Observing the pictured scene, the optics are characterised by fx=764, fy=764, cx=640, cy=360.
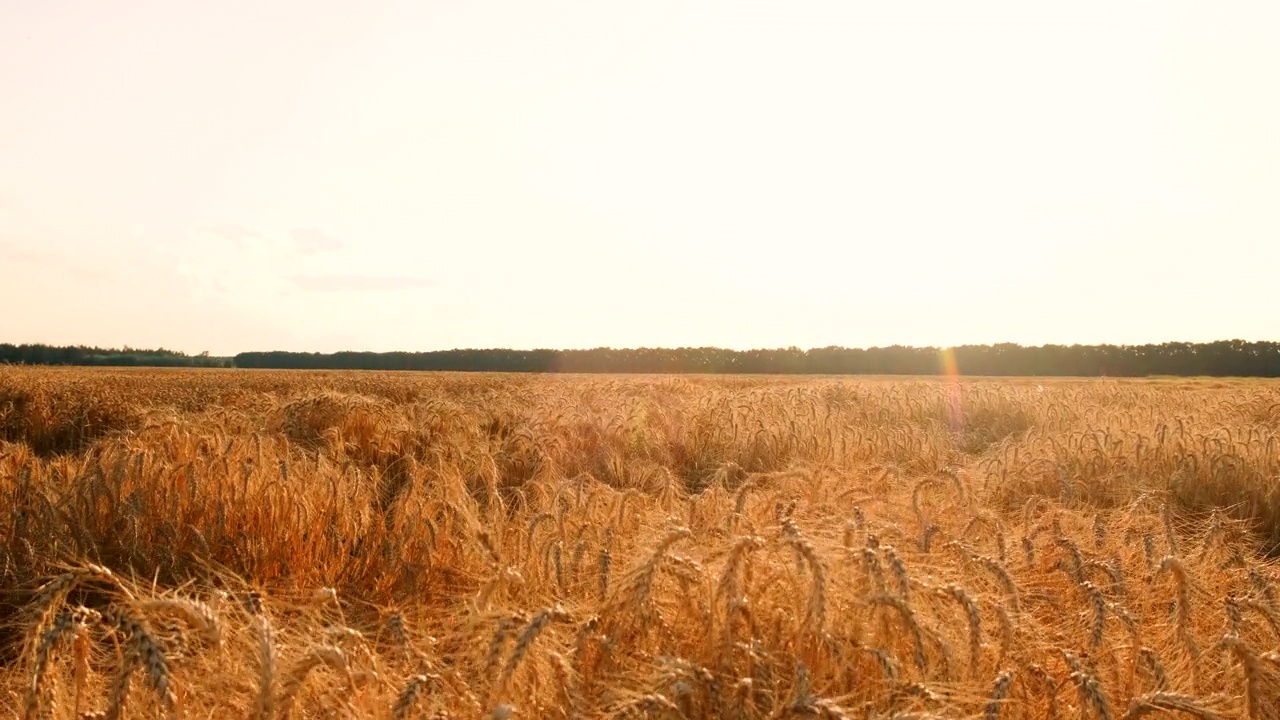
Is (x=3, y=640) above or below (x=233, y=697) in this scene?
below

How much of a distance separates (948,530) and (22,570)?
3847 millimetres

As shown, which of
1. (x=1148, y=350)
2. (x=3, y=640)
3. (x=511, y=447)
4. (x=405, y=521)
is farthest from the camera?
(x=1148, y=350)

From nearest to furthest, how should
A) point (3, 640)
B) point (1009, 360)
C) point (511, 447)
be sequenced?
1. point (3, 640)
2. point (511, 447)
3. point (1009, 360)

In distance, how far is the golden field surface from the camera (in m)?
1.73

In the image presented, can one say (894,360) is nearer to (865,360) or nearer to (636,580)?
(865,360)

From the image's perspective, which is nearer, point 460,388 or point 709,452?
point 709,452

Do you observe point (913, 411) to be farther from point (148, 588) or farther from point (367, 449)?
point (148, 588)

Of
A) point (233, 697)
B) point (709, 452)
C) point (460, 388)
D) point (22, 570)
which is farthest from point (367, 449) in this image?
point (460, 388)

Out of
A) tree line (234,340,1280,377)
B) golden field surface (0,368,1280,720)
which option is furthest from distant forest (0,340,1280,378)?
golden field surface (0,368,1280,720)

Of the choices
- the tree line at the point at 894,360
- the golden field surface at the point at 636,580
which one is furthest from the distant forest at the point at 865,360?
the golden field surface at the point at 636,580

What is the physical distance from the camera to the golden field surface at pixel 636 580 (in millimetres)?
1732

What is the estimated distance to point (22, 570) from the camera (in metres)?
2.98

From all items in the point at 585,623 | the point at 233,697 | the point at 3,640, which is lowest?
the point at 3,640

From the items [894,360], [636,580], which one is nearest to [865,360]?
[894,360]
